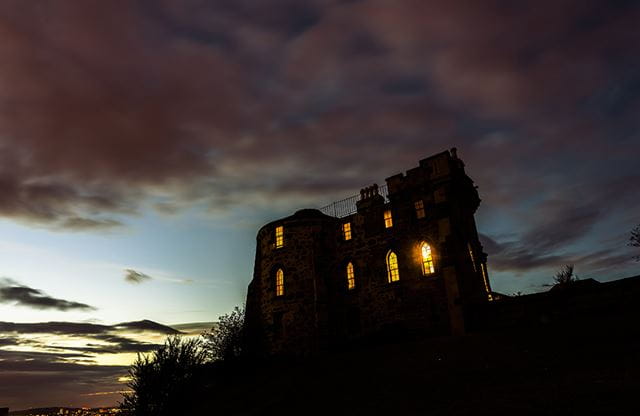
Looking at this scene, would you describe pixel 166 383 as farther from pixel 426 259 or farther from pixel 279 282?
pixel 426 259

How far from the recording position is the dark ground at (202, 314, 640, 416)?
10.2 m

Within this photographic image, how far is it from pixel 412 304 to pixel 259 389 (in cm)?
1081

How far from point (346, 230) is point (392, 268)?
5233mm

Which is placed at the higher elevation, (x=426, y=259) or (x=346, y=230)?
(x=346, y=230)

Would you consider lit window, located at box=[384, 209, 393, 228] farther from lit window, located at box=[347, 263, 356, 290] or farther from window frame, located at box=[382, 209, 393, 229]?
lit window, located at box=[347, 263, 356, 290]

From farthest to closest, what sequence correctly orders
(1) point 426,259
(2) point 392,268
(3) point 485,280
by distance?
(3) point 485,280, (2) point 392,268, (1) point 426,259

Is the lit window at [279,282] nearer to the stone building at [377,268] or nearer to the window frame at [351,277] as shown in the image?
the stone building at [377,268]

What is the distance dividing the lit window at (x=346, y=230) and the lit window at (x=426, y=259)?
6.41 metres

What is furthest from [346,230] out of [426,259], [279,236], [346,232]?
[426,259]

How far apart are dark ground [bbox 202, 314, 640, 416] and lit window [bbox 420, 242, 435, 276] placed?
16.7ft

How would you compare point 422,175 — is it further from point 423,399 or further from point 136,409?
point 136,409

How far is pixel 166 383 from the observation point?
2767 centimetres

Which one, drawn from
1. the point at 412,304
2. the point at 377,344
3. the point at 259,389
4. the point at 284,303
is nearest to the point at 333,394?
the point at 259,389

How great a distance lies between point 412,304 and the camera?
25.1 m
